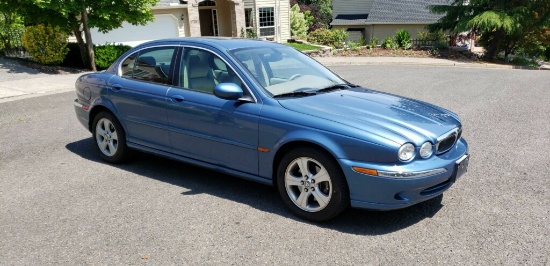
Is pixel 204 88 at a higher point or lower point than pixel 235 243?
higher

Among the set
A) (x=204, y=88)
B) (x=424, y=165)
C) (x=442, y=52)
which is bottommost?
(x=442, y=52)

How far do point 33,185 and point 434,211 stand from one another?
4369mm

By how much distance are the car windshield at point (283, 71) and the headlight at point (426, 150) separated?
53.0 inches

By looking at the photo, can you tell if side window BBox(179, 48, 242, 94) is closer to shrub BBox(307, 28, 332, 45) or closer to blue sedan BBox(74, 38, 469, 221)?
blue sedan BBox(74, 38, 469, 221)

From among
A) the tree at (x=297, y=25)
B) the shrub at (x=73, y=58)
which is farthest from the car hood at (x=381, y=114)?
the tree at (x=297, y=25)

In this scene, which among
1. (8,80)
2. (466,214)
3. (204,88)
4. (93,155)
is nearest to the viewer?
(466,214)

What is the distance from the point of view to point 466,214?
4.51m

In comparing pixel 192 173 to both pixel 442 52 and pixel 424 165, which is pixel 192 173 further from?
pixel 442 52

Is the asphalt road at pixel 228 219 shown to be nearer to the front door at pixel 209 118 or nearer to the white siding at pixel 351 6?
the front door at pixel 209 118

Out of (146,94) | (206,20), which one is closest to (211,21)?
(206,20)

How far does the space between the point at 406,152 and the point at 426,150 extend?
0.23m

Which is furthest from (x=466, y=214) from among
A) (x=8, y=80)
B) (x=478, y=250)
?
(x=8, y=80)

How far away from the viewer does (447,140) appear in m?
4.40

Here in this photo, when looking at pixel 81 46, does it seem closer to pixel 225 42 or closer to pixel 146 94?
pixel 146 94
